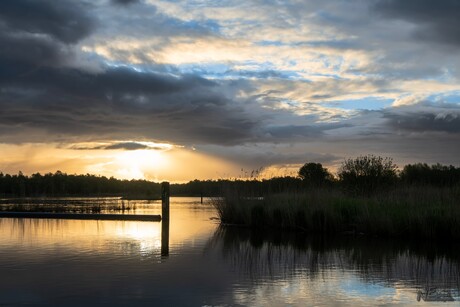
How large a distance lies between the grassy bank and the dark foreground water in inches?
40.8

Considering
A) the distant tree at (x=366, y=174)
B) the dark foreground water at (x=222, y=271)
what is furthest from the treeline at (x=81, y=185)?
the dark foreground water at (x=222, y=271)

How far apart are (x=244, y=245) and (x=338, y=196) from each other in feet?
22.0

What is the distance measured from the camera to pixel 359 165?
91.7 ft

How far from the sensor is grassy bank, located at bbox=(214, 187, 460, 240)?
13891mm

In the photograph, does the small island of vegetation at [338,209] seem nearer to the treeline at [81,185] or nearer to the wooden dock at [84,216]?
the wooden dock at [84,216]

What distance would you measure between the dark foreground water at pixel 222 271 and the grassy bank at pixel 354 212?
3.40 ft

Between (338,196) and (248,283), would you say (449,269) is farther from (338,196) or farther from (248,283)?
(338,196)

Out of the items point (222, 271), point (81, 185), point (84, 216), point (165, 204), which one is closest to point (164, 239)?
point (222, 271)

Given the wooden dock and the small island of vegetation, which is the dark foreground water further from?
the wooden dock

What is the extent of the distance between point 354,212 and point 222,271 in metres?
→ 8.36

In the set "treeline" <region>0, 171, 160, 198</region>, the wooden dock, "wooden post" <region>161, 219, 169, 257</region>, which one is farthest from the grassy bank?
"treeline" <region>0, 171, 160, 198</region>

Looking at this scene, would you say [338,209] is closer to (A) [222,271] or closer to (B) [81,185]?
(A) [222,271]

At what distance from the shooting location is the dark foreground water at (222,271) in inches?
264

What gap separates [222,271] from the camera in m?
8.83
